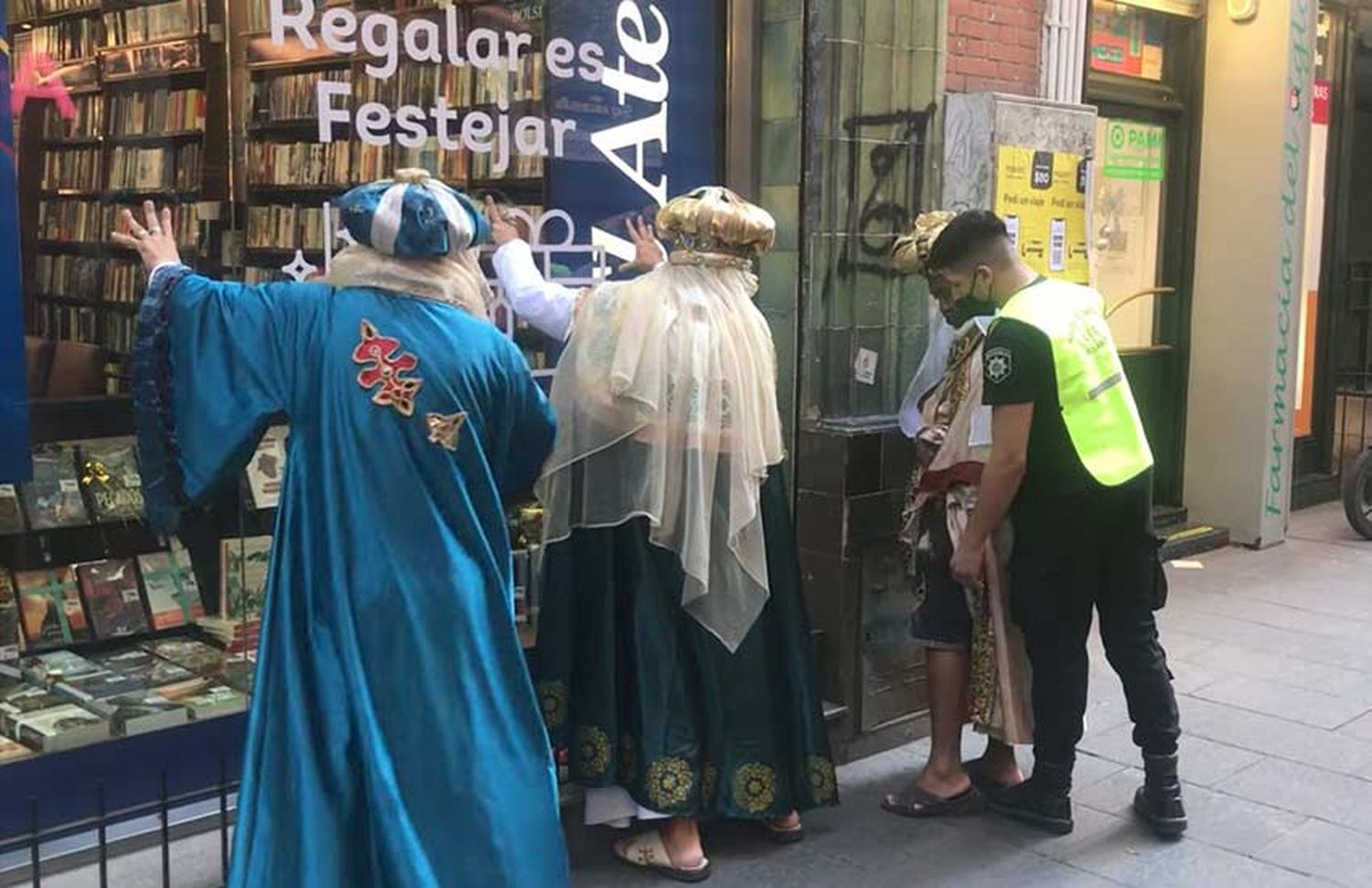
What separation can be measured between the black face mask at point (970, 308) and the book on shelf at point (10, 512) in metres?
2.94

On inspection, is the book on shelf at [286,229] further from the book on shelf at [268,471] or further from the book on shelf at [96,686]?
the book on shelf at [96,686]

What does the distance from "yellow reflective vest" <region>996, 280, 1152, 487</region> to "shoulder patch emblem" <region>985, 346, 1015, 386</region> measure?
11 centimetres

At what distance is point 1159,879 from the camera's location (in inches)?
162

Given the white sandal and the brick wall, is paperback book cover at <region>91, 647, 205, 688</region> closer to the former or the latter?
the white sandal

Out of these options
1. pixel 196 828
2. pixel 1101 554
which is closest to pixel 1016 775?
pixel 1101 554

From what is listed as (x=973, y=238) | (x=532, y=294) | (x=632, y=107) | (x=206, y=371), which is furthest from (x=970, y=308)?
(x=206, y=371)

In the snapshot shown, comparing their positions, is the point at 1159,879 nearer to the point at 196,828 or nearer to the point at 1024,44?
the point at 196,828

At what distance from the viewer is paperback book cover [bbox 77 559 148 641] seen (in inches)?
181

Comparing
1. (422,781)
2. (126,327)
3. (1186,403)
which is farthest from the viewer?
(1186,403)

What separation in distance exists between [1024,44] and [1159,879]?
3.36 meters

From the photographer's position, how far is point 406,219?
3.14 metres

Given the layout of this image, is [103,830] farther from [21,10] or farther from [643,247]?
[643,247]

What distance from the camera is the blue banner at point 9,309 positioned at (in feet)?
12.5

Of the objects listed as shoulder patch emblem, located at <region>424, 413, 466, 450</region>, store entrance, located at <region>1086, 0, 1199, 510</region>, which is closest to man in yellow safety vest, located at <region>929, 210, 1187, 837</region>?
shoulder patch emblem, located at <region>424, 413, 466, 450</region>
